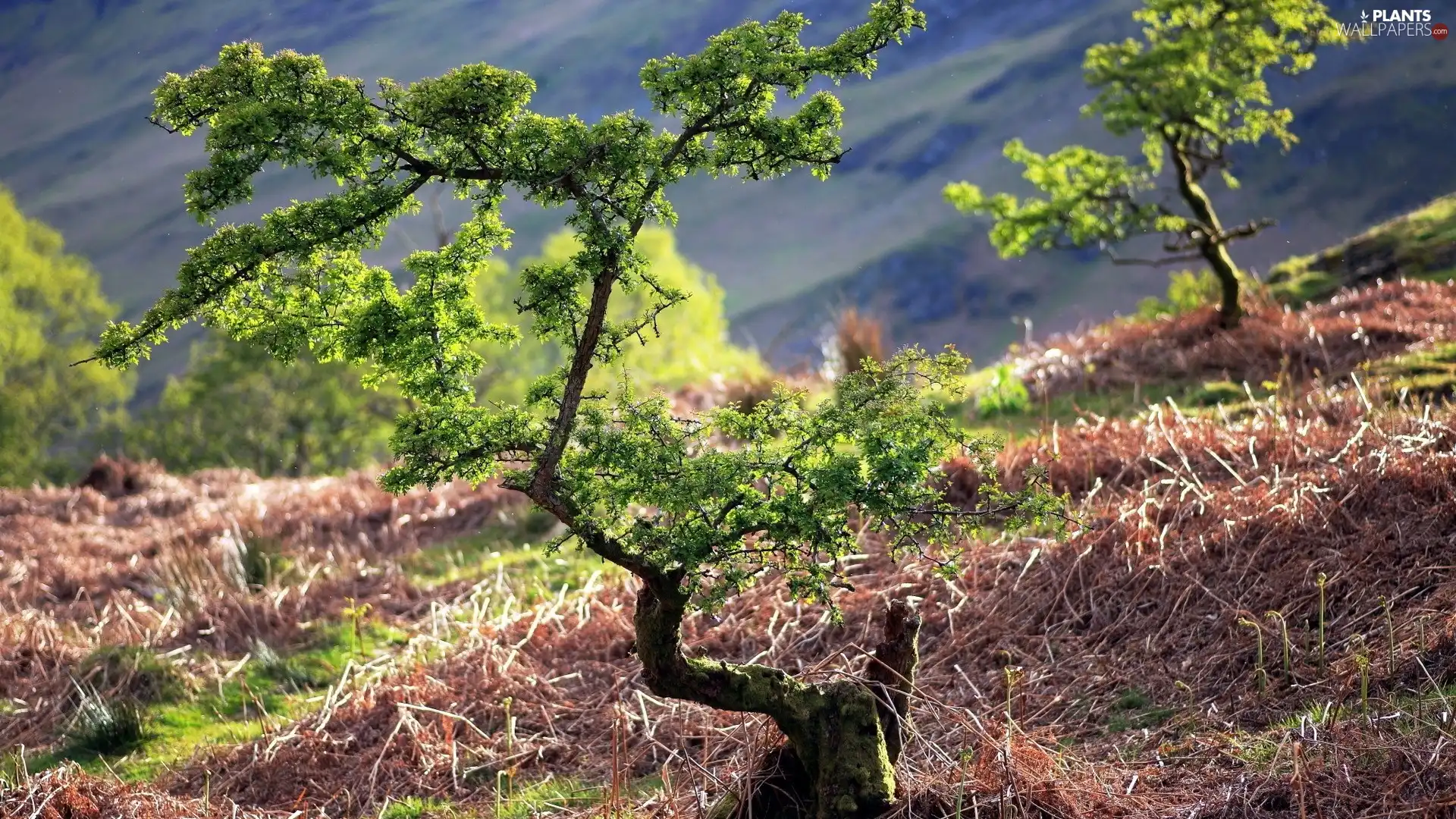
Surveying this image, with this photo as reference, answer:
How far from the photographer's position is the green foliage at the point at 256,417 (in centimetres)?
3894

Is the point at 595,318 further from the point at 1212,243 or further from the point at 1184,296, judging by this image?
the point at 1184,296

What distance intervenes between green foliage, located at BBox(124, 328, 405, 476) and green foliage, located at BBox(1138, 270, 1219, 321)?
83.7ft

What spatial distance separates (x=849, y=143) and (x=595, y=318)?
514 ft

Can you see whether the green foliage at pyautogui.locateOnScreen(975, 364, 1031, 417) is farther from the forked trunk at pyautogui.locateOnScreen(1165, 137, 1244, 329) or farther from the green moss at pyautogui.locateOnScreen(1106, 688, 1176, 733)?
the green moss at pyautogui.locateOnScreen(1106, 688, 1176, 733)

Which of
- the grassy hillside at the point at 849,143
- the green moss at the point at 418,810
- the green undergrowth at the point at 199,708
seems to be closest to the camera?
the green moss at the point at 418,810

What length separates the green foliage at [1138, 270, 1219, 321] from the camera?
18.3 m

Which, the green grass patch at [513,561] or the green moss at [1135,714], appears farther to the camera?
the green grass patch at [513,561]

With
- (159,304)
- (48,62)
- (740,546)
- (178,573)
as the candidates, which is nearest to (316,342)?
(159,304)

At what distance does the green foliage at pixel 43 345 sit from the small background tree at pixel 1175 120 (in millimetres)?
41399

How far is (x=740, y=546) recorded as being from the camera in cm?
428

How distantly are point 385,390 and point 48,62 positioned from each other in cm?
17548

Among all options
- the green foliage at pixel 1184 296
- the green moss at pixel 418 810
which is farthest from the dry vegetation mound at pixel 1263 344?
the green moss at pixel 418 810

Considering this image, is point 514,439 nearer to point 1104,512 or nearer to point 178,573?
point 1104,512

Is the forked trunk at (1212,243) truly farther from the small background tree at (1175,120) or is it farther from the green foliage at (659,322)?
the green foliage at (659,322)
